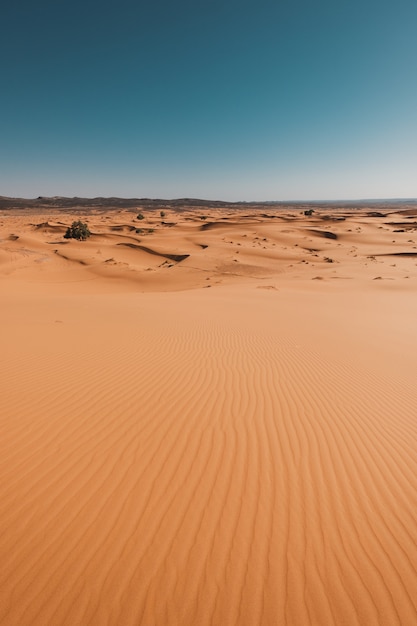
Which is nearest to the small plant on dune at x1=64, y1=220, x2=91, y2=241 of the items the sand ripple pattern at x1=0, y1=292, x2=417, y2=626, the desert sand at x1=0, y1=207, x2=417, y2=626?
the desert sand at x1=0, y1=207, x2=417, y2=626

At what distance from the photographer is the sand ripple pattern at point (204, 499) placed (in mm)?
2324

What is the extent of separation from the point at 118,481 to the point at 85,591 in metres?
1.01

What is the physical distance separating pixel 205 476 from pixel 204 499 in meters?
0.29

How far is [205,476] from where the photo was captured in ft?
11.2

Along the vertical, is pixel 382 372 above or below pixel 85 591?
below

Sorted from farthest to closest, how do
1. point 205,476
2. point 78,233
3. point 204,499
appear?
point 78,233 < point 205,476 < point 204,499

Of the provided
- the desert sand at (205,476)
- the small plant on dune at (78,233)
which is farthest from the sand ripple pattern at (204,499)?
the small plant on dune at (78,233)

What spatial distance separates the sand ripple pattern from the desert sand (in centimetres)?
1

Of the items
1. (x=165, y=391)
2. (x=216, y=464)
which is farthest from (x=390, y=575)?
(x=165, y=391)

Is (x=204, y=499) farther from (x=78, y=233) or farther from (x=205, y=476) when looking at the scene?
Result: (x=78, y=233)

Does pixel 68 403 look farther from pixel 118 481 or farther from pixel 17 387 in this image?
pixel 118 481

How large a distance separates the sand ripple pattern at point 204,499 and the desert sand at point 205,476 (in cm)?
1

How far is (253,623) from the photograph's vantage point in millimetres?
2195

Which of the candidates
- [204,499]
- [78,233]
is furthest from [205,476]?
[78,233]
